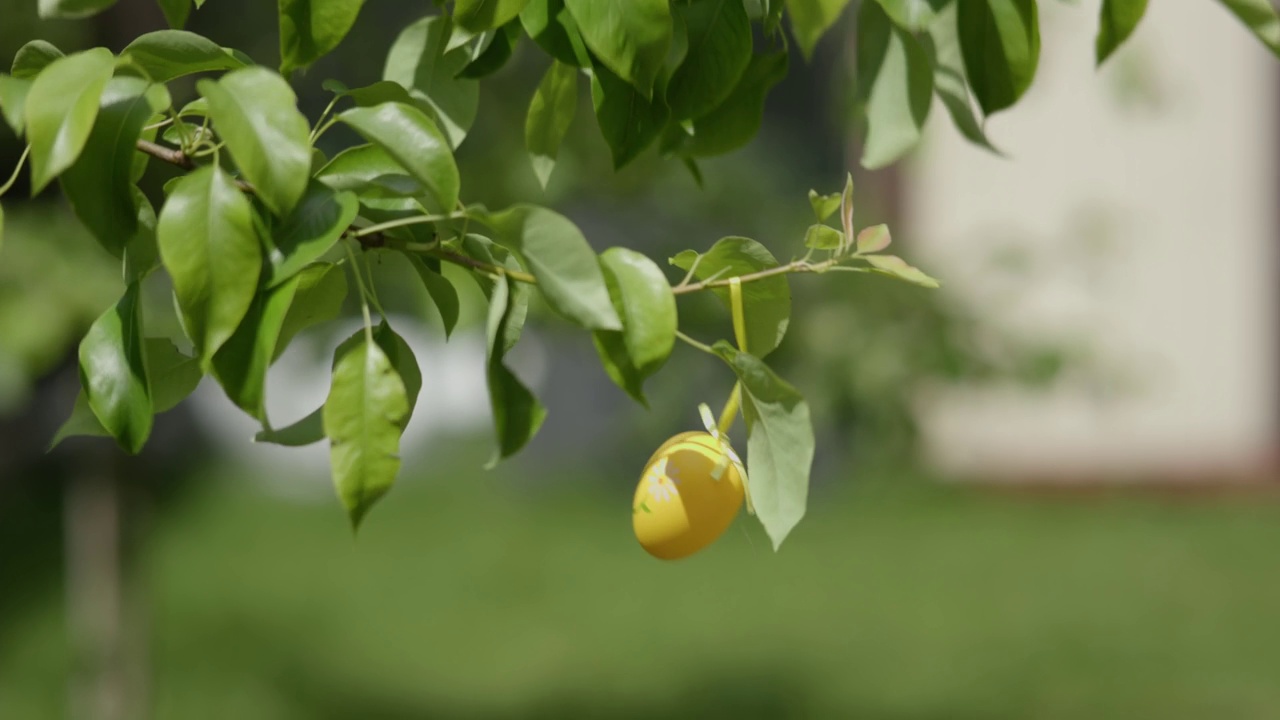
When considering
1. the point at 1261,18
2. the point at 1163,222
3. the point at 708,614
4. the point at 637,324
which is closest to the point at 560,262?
the point at 637,324

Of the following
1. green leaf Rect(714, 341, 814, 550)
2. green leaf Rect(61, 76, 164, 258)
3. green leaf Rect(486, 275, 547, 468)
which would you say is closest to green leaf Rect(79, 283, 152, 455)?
green leaf Rect(61, 76, 164, 258)

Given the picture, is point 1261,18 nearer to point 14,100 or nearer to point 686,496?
point 686,496

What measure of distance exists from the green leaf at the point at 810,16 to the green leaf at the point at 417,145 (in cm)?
20

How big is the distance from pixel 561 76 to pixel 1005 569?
361 centimetres

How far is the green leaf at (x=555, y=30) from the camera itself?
64cm

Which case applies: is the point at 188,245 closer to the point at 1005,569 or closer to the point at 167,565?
the point at 1005,569

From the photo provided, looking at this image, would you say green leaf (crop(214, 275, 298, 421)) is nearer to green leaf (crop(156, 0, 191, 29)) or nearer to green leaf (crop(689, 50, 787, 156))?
green leaf (crop(156, 0, 191, 29))

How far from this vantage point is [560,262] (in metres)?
0.53

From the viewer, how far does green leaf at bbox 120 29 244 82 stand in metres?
0.60

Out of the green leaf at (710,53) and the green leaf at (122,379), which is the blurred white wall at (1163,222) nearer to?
the green leaf at (710,53)

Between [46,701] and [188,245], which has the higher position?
[188,245]

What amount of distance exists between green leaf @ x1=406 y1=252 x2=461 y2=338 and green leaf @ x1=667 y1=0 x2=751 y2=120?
0.15m

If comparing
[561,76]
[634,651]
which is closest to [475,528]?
[634,651]

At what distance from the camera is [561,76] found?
735mm
